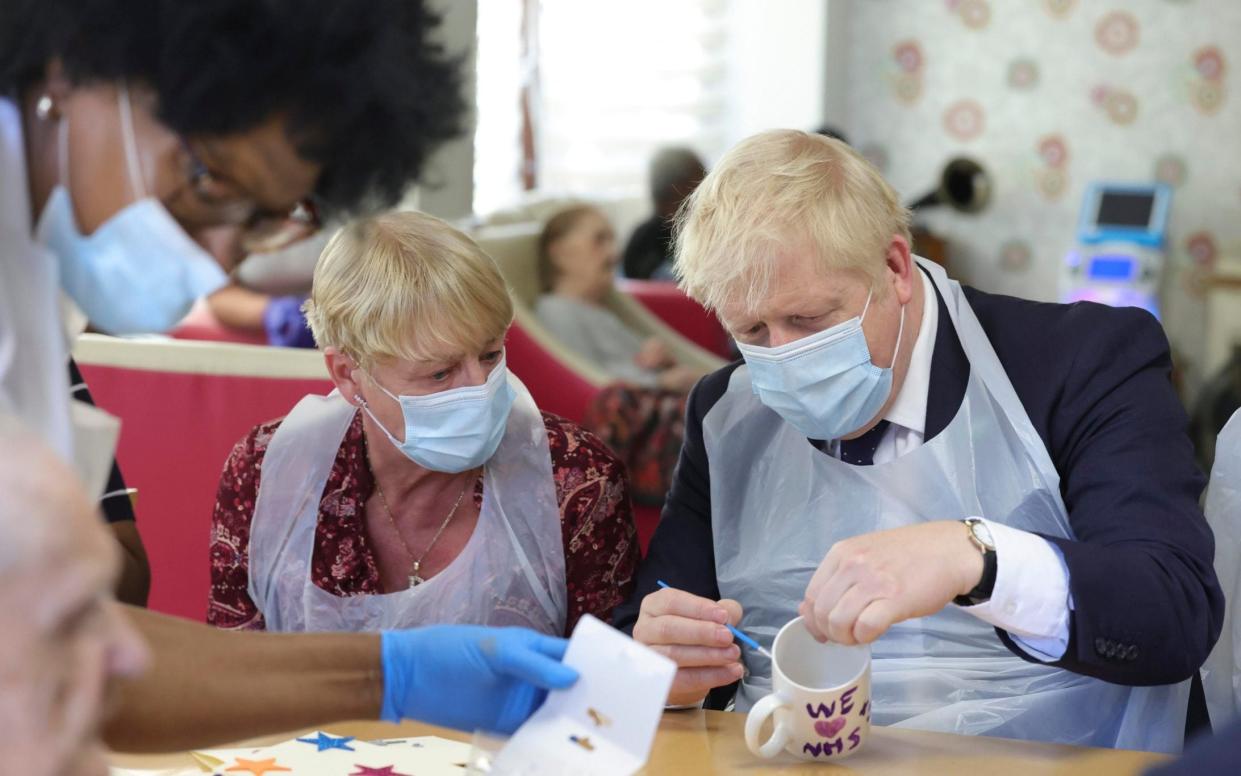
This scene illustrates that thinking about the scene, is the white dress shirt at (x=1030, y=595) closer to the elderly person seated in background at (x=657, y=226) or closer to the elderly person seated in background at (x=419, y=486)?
the elderly person seated in background at (x=419, y=486)

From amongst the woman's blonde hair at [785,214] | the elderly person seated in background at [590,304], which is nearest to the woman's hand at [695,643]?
the woman's blonde hair at [785,214]

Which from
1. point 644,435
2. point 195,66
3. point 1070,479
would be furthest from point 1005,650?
point 644,435

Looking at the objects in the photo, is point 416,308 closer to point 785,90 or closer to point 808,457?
point 808,457

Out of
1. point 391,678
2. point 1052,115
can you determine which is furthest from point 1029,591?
point 1052,115

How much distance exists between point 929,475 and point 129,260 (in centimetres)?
88

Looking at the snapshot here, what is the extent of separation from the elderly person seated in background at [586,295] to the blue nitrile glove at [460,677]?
2.78 m

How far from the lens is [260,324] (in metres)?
2.88

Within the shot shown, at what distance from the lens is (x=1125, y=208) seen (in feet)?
17.1

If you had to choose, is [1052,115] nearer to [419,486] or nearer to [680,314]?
[680,314]

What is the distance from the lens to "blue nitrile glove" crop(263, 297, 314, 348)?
8.74 feet

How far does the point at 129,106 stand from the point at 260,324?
6.72 feet

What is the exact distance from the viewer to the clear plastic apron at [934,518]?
139 cm

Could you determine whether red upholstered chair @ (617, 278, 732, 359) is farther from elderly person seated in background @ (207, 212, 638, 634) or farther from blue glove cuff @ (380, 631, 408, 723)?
blue glove cuff @ (380, 631, 408, 723)

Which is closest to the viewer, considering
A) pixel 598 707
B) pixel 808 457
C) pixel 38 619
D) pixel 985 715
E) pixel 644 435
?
pixel 38 619
